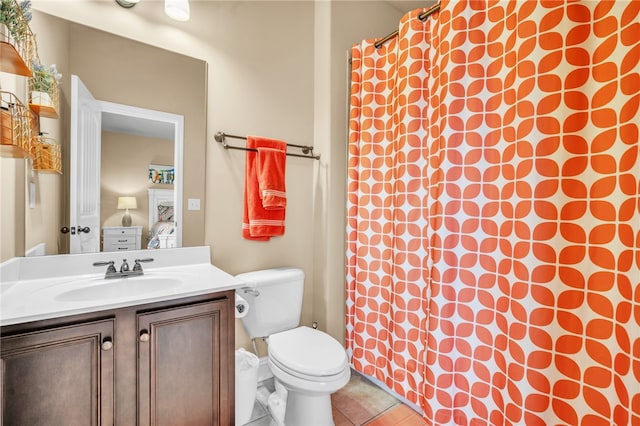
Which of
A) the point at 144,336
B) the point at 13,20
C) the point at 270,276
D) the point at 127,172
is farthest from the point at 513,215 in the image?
the point at 13,20

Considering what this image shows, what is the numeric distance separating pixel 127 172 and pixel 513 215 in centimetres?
181

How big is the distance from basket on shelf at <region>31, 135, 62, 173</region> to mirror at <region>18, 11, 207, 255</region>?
56 millimetres

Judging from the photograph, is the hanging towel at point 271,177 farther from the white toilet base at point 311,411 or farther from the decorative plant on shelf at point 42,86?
the white toilet base at point 311,411

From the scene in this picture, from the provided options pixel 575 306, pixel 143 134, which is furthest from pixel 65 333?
pixel 575 306

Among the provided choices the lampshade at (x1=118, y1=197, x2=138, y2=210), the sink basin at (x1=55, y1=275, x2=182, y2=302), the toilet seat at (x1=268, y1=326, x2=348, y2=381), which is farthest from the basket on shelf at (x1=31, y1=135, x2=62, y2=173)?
the toilet seat at (x1=268, y1=326, x2=348, y2=381)

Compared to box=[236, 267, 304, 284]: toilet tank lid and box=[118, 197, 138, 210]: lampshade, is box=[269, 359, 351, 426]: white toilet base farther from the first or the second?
box=[118, 197, 138, 210]: lampshade

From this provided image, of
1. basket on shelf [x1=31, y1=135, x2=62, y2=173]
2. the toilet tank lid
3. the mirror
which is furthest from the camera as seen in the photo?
the toilet tank lid

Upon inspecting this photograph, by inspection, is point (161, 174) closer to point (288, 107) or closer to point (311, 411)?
point (288, 107)

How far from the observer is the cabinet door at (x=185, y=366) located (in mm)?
1062

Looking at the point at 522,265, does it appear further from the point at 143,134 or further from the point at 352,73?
the point at 143,134

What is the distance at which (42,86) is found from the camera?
3.77ft

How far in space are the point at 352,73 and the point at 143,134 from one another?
52.9 inches

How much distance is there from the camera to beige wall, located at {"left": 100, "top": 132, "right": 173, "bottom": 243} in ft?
Answer: 4.63

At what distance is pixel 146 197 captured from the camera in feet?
4.92
